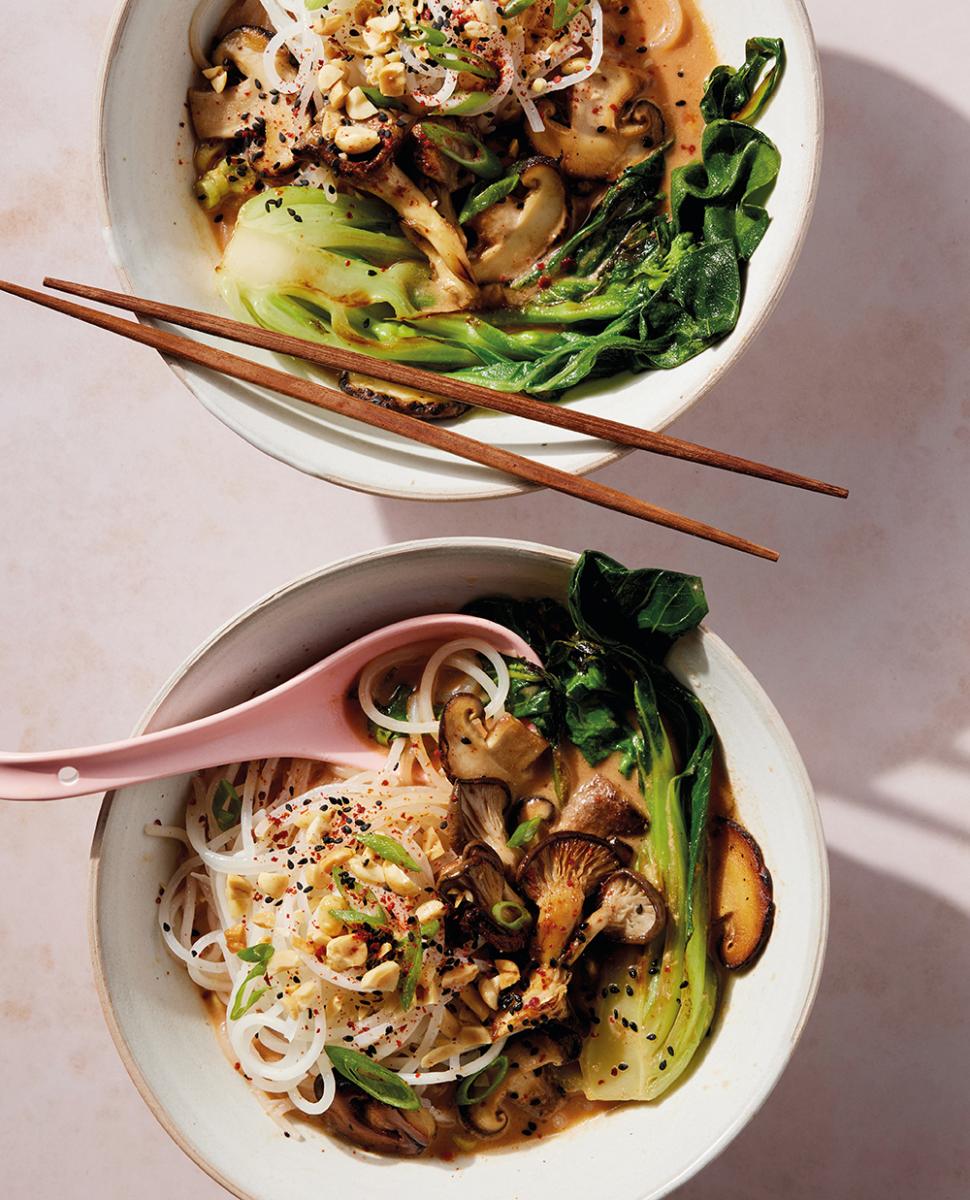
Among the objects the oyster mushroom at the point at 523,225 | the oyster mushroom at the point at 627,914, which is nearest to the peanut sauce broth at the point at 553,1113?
the oyster mushroom at the point at 627,914

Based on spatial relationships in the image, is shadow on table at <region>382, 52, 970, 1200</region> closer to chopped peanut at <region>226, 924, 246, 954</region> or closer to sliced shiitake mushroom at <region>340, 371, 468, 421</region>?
sliced shiitake mushroom at <region>340, 371, 468, 421</region>

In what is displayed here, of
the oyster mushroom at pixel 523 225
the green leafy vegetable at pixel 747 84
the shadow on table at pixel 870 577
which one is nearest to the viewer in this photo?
the green leafy vegetable at pixel 747 84

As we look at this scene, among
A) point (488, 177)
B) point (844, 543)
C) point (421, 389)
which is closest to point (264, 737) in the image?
point (421, 389)

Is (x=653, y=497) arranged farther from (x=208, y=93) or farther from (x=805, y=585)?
(x=208, y=93)

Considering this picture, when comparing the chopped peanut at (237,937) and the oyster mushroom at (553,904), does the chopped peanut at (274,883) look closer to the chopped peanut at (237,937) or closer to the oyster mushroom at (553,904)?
the chopped peanut at (237,937)

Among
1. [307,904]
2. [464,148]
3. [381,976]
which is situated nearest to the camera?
[381,976]

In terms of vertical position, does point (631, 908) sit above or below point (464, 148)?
below

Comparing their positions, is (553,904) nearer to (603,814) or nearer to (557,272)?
(603,814)
